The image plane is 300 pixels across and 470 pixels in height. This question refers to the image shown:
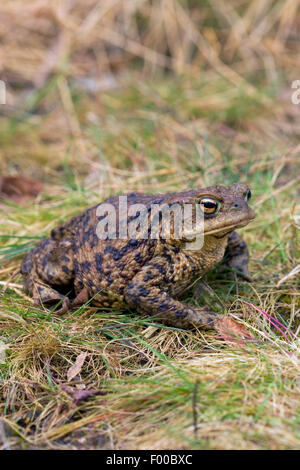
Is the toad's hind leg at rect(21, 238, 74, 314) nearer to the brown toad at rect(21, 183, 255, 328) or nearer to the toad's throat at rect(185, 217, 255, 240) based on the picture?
the brown toad at rect(21, 183, 255, 328)

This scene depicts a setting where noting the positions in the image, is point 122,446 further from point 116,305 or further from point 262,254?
point 262,254

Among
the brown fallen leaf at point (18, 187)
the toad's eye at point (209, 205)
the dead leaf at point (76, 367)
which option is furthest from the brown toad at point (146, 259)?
the brown fallen leaf at point (18, 187)

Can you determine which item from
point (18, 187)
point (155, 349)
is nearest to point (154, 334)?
point (155, 349)

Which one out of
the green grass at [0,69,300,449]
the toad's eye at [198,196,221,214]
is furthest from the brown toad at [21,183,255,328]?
the green grass at [0,69,300,449]

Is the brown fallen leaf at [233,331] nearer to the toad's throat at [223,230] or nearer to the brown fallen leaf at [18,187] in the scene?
the toad's throat at [223,230]

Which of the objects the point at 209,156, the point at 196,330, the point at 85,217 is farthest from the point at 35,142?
the point at 196,330

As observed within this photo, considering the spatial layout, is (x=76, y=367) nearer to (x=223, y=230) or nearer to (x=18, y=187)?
(x=223, y=230)
